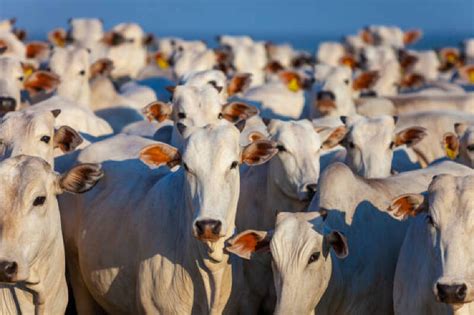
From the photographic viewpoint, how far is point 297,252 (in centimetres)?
619

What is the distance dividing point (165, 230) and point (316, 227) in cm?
106

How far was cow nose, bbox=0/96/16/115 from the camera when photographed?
32.7ft

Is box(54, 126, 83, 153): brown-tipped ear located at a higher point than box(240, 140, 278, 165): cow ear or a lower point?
higher

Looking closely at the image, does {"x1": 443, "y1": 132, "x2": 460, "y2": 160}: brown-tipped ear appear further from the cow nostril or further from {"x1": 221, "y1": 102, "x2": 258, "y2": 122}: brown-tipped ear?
the cow nostril

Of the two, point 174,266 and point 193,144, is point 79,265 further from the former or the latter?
point 193,144

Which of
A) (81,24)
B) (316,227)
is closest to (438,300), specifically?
(316,227)

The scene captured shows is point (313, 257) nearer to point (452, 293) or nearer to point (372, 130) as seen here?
point (452, 293)

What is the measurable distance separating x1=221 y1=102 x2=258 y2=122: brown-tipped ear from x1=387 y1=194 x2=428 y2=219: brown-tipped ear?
101 inches

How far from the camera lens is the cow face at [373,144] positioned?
8703 mm

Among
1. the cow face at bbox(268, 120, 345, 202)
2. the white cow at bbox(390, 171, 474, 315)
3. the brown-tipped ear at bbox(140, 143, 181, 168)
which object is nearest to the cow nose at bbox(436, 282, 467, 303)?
the white cow at bbox(390, 171, 474, 315)

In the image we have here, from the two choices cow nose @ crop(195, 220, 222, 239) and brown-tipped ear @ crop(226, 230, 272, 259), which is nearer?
cow nose @ crop(195, 220, 222, 239)

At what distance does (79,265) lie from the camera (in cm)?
799

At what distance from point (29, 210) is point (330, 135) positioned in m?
3.06

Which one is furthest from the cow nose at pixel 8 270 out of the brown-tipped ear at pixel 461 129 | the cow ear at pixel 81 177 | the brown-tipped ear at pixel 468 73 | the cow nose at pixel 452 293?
the brown-tipped ear at pixel 468 73
